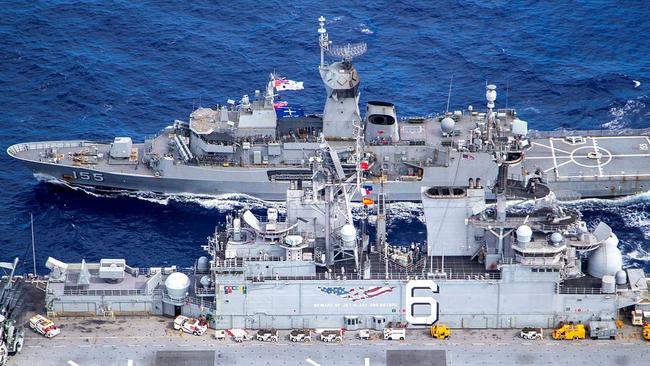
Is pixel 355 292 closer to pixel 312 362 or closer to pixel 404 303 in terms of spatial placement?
pixel 404 303

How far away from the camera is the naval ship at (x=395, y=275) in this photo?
10675 cm

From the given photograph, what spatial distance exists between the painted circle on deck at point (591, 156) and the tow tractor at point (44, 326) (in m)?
59.7

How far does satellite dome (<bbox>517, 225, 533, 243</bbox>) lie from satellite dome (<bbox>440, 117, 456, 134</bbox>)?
36.7 m

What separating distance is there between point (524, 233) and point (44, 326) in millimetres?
36532

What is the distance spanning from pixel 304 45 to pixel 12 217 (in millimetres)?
43765

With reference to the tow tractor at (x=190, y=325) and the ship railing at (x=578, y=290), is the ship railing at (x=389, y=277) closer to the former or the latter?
the ship railing at (x=578, y=290)

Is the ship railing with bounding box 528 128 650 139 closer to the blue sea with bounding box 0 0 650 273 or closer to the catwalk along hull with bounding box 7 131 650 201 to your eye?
the blue sea with bounding box 0 0 650 273

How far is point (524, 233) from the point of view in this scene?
105 meters

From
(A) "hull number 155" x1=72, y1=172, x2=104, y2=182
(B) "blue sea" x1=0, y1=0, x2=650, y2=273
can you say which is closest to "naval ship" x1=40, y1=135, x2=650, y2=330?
(B) "blue sea" x1=0, y1=0, x2=650, y2=273

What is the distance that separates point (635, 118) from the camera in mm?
152500

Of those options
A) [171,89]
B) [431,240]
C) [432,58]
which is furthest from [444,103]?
[431,240]

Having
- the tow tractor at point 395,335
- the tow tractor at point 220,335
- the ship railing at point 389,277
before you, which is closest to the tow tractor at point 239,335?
the tow tractor at point 220,335

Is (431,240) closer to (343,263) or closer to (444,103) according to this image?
(343,263)

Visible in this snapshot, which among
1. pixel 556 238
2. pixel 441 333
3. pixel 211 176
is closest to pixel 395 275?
pixel 441 333
